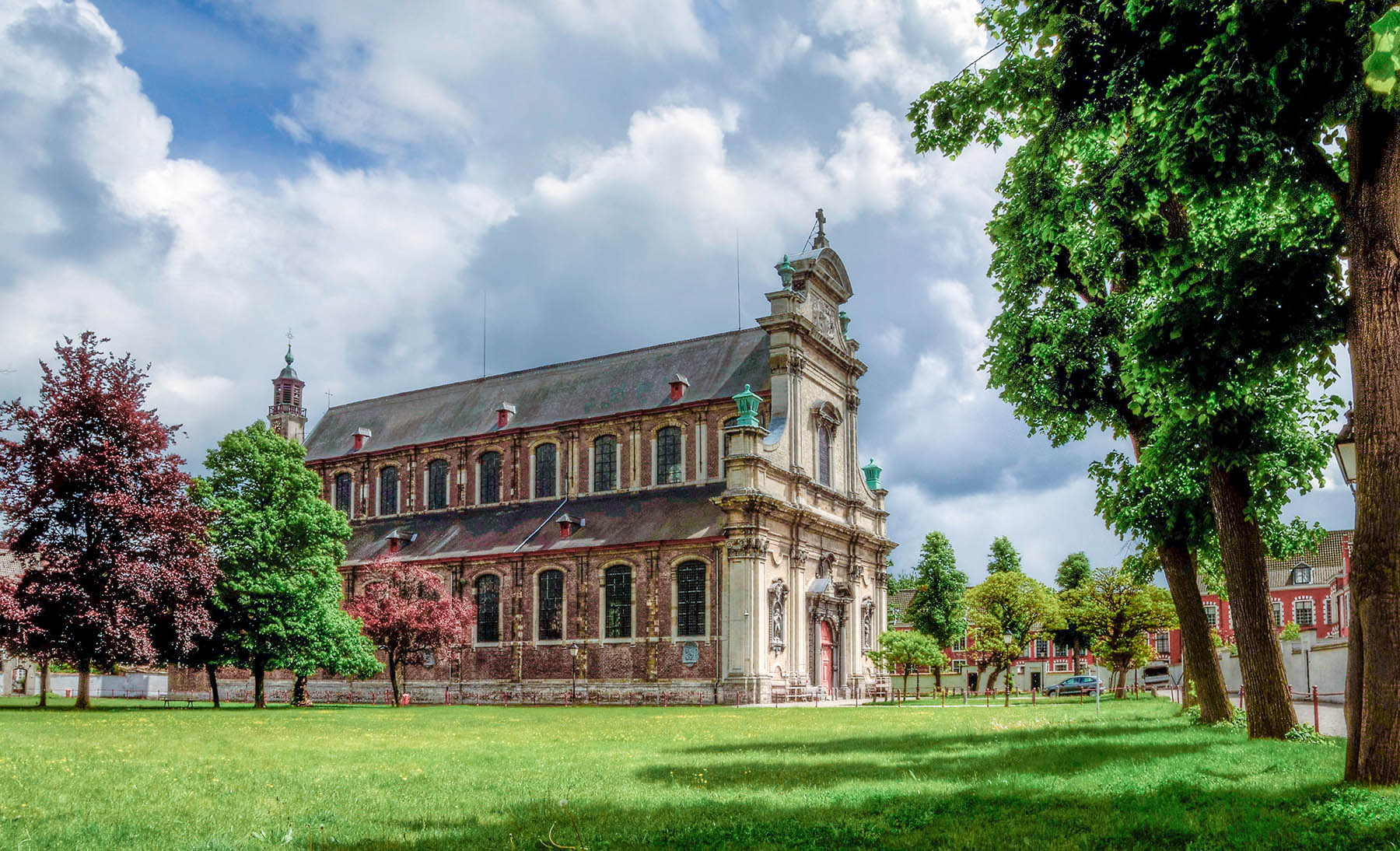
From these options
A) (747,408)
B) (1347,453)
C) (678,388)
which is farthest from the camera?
(678,388)

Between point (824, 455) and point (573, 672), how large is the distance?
1431 centimetres

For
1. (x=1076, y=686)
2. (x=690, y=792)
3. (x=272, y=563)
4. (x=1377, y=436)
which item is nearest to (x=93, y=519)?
(x=272, y=563)

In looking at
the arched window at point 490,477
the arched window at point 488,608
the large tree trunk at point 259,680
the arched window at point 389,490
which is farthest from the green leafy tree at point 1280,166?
the arched window at point 389,490

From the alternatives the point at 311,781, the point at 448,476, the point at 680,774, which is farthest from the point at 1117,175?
the point at 448,476

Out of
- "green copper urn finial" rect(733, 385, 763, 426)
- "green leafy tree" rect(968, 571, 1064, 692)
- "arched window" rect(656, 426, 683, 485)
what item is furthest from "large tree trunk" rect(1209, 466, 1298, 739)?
"green leafy tree" rect(968, 571, 1064, 692)

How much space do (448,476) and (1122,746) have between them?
41.3 meters

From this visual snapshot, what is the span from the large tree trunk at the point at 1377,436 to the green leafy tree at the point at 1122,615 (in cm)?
3907

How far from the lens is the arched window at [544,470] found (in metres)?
49.4

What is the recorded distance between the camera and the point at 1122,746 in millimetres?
14945

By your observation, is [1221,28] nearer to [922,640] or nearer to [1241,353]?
[1241,353]

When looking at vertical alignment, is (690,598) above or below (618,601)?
above

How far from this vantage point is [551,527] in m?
46.9

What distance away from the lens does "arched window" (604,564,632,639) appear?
43.6 meters

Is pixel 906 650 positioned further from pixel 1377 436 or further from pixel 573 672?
pixel 1377 436
